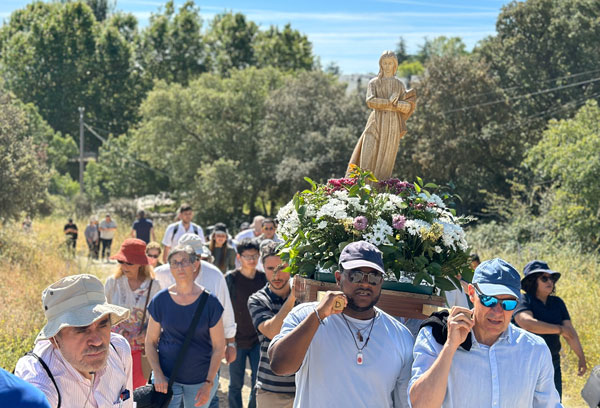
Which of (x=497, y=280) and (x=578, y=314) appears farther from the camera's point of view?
(x=578, y=314)

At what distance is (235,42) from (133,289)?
53802 mm

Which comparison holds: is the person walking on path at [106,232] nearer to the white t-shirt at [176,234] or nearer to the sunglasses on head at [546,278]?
the white t-shirt at [176,234]

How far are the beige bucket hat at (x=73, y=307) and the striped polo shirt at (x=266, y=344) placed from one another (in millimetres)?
1904

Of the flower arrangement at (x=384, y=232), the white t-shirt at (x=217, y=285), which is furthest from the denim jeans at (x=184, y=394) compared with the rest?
the flower arrangement at (x=384, y=232)

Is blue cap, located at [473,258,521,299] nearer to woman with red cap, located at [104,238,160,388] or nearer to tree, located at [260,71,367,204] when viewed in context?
woman with red cap, located at [104,238,160,388]

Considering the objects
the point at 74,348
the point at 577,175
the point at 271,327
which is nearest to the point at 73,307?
the point at 74,348

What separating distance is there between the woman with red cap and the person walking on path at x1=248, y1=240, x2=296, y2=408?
1.20 meters

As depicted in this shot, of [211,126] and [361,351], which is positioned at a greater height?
[211,126]

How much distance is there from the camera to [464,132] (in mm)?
29875

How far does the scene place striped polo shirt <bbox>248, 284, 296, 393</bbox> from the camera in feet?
17.8

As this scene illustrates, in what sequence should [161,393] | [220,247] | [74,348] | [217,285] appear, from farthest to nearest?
[220,247] < [217,285] < [161,393] < [74,348]

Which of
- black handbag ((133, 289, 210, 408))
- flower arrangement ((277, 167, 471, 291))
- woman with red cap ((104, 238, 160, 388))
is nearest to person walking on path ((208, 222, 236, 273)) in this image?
woman with red cap ((104, 238, 160, 388))

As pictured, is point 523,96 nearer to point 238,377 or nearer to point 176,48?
point 238,377

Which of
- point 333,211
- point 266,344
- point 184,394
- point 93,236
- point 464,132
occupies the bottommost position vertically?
point 93,236
